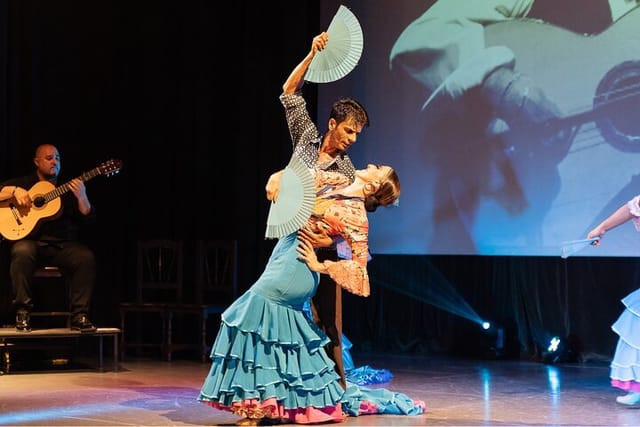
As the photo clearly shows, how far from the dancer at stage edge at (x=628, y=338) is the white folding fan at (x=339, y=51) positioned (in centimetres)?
155

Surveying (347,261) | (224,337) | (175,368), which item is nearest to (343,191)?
(347,261)

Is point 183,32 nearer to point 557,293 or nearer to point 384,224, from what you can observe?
point 384,224

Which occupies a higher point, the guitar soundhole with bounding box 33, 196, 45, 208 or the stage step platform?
the guitar soundhole with bounding box 33, 196, 45, 208

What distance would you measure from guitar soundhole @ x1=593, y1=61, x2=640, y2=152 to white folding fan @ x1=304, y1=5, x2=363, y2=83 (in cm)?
307

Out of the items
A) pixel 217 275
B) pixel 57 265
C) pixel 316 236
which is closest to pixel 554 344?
pixel 217 275

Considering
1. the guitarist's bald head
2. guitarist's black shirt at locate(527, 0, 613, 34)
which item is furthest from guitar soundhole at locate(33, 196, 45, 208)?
guitarist's black shirt at locate(527, 0, 613, 34)

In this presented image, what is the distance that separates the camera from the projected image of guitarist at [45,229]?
615 cm

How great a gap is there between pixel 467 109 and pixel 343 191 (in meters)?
3.47

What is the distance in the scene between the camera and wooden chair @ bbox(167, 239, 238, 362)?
689 cm

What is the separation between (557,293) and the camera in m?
6.99

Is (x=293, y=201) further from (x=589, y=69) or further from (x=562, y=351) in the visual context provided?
(x=562, y=351)

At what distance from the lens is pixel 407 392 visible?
525 centimetres

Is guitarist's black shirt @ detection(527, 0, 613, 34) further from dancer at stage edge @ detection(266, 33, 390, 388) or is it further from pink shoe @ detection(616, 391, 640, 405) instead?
dancer at stage edge @ detection(266, 33, 390, 388)

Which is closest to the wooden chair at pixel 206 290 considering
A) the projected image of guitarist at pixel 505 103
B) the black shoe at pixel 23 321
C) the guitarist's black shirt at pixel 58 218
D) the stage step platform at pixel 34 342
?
the stage step platform at pixel 34 342
